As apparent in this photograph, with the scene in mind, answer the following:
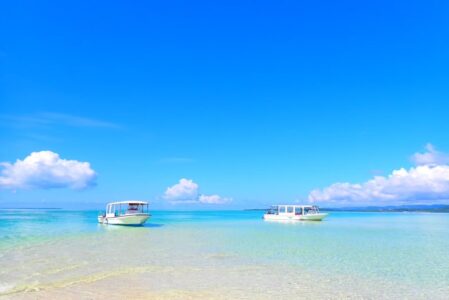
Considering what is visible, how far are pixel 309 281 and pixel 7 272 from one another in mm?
11434

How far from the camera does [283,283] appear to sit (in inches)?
513

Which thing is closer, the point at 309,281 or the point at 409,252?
the point at 309,281

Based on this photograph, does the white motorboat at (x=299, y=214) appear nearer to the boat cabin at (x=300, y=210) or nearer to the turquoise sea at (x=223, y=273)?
the boat cabin at (x=300, y=210)

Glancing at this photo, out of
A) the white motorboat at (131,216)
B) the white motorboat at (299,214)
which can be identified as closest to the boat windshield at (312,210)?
the white motorboat at (299,214)

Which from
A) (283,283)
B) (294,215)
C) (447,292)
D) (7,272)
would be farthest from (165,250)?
(294,215)

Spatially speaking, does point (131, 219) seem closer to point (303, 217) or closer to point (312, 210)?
point (303, 217)

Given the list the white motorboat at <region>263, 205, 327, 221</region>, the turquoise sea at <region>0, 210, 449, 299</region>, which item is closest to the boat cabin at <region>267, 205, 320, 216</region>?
the white motorboat at <region>263, 205, 327, 221</region>

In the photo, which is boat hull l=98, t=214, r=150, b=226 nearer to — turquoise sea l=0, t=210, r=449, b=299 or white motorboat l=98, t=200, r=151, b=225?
white motorboat l=98, t=200, r=151, b=225

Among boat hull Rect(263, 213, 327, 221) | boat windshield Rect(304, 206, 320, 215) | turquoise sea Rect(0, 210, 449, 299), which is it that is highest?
boat windshield Rect(304, 206, 320, 215)

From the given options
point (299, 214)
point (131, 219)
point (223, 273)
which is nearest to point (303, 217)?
point (299, 214)

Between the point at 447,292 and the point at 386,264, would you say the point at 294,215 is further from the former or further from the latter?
the point at 447,292

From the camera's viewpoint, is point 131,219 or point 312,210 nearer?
point 131,219

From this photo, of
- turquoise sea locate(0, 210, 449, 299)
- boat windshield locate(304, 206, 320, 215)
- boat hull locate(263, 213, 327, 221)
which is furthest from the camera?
boat windshield locate(304, 206, 320, 215)

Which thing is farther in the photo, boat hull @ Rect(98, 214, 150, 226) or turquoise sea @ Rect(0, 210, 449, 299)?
boat hull @ Rect(98, 214, 150, 226)
